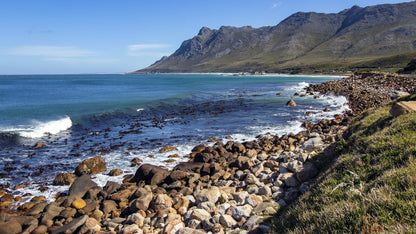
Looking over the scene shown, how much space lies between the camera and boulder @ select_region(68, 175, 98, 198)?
1294 cm

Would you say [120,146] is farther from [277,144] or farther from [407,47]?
[407,47]

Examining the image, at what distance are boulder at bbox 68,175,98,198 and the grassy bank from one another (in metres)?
10.4

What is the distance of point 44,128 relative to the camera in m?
28.5

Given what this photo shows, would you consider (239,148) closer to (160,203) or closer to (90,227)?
(160,203)

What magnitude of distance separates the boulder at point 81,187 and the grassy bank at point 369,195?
34.1 feet

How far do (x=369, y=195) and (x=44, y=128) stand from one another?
31801mm

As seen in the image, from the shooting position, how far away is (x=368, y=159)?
749 centimetres

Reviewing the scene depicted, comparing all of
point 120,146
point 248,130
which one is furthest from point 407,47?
point 120,146

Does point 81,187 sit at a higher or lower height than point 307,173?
lower

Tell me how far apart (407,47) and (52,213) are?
23232 centimetres

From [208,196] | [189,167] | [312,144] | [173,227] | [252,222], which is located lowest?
[189,167]

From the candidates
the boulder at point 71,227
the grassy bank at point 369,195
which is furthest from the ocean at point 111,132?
the grassy bank at point 369,195

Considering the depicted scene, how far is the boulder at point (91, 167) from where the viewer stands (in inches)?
633

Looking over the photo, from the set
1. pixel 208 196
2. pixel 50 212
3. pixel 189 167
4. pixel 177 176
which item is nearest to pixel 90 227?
pixel 50 212
